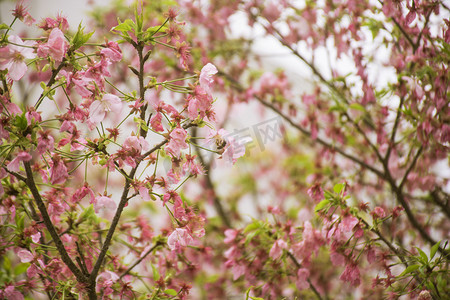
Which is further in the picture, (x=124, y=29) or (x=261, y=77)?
(x=261, y=77)

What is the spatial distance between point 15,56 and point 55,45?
71mm

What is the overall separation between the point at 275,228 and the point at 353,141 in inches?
22.0

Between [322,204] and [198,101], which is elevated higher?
[198,101]

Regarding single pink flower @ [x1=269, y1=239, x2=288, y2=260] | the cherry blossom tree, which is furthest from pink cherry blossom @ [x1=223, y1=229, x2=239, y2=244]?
single pink flower @ [x1=269, y1=239, x2=288, y2=260]

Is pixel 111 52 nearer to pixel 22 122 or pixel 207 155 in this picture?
pixel 22 122

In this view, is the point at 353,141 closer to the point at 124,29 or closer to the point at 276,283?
the point at 276,283

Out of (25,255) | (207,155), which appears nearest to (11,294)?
(25,255)

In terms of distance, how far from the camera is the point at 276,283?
41.4 inches

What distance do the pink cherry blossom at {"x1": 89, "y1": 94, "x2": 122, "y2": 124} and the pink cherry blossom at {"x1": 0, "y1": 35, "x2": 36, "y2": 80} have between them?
0.13m

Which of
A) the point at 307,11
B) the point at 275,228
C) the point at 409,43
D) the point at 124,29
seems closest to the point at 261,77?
the point at 307,11

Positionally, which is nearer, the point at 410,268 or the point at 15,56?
the point at 15,56

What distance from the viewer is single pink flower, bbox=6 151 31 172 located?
0.66 meters

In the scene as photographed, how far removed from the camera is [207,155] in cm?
163

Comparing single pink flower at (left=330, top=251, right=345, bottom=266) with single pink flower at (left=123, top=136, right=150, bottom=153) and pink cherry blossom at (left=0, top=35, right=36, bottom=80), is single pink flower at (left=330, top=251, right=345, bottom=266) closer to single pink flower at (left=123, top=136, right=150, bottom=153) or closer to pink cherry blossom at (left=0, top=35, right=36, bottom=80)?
single pink flower at (left=123, top=136, right=150, bottom=153)
